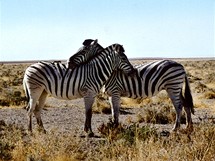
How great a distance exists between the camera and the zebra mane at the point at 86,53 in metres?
12.6

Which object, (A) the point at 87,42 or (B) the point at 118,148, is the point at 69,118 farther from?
(B) the point at 118,148

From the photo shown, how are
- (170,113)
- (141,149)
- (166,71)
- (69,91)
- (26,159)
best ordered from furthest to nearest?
(170,113)
(166,71)
(69,91)
(26,159)
(141,149)

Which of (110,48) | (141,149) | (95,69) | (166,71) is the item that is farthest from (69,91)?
(141,149)

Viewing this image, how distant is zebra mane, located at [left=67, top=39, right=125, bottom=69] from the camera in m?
12.6

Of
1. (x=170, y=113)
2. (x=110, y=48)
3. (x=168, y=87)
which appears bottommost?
(x=170, y=113)

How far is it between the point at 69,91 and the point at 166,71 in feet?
10.1

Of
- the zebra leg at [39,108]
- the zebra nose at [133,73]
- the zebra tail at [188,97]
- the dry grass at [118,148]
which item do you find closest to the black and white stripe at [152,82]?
the zebra nose at [133,73]

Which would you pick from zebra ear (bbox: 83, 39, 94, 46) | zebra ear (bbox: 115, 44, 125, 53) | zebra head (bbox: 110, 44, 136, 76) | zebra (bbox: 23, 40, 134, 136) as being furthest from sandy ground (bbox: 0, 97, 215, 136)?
zebra ear (bbox: 83, 39, 94, 46)

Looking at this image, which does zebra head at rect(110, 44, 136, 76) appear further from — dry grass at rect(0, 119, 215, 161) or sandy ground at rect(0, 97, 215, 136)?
dry grass at rect(0, 119, 215, 161)

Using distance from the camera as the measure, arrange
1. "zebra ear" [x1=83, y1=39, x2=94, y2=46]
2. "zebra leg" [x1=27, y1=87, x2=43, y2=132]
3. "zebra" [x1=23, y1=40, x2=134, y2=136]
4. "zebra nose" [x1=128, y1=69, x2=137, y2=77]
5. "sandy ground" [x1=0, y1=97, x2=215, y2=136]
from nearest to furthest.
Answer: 1. "zebra" [x1=23, y1=40, x2=134, y2=136]
2. "zebra leg" [x1=27, y1=87, x2=43, y2=132]
3. "zebra ear" [x1=83, y1=39, x2=94, y2=46]
4. "zebra nose" [x1=128, y1=69, x2=137, y2=77]
5. "sandy ground" [x1=0, y1=97, x2=215, y2=136]

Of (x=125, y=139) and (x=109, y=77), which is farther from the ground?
(x=109, y=77)

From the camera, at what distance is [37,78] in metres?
12.8

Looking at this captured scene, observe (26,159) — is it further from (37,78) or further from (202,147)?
(37,78)

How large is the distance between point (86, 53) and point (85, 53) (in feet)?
0.12
